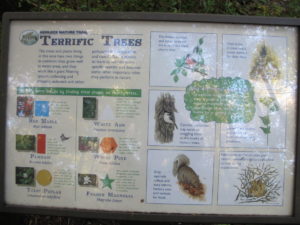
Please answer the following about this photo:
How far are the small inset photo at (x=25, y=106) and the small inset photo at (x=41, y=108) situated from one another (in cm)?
4

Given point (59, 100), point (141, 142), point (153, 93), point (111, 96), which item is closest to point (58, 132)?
point (59, 100)

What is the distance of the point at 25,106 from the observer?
6.27 ft

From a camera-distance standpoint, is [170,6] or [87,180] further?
[170,6]

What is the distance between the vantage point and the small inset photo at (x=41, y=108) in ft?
6.22

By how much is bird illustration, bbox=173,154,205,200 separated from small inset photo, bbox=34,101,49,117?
902 millimetres

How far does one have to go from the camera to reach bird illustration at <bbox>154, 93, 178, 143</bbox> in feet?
6.04

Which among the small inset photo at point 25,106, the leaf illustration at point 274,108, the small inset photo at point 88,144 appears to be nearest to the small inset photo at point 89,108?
the small inset photo at point 88,144

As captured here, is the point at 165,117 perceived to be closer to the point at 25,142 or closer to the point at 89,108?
the point at 89,108

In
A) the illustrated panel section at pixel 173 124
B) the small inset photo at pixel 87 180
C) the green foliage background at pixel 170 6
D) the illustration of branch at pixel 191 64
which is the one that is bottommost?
the small inset photo at pixel 87 180

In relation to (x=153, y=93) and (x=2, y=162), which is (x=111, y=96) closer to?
(x=153, y=93)

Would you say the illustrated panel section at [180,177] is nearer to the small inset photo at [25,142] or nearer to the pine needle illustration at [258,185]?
the pine needle illustration at [258,185]

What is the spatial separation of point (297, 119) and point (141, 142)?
1.00 m

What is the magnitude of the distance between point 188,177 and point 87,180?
0.65 metres

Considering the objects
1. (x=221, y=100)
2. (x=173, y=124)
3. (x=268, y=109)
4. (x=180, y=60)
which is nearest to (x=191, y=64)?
(x=180, y=60)
